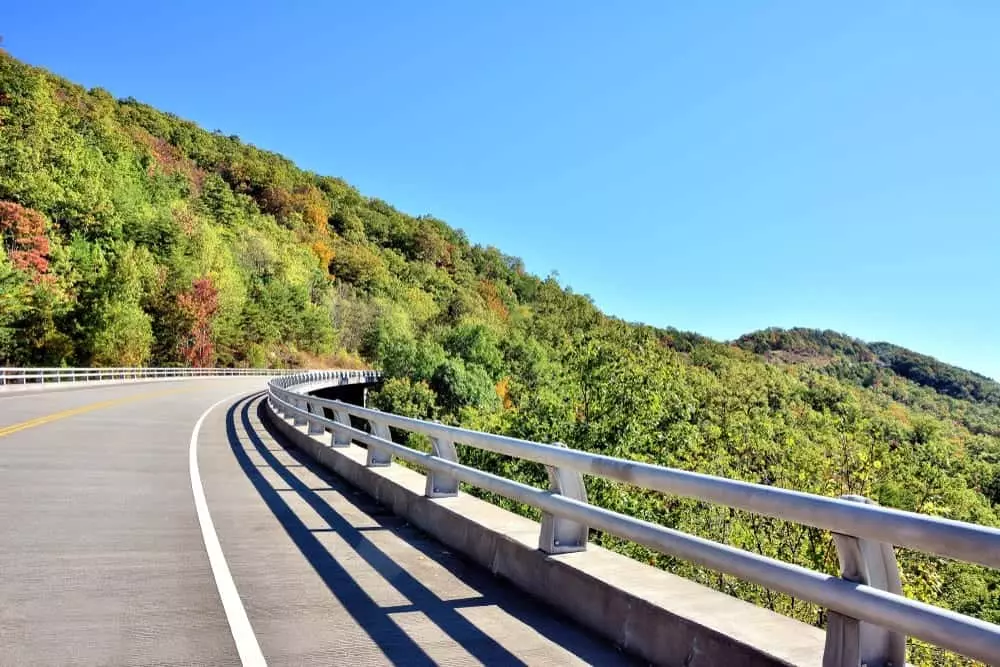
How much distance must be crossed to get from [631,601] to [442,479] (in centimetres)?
392

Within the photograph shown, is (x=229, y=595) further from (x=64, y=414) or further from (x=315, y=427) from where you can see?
(x=64, y=414)

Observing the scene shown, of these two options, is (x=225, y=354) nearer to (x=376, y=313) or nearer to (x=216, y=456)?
(x=376, y=313)

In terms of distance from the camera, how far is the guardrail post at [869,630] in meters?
3.10

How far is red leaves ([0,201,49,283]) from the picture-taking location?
5884 cm

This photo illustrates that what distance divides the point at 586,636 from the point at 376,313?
438ft

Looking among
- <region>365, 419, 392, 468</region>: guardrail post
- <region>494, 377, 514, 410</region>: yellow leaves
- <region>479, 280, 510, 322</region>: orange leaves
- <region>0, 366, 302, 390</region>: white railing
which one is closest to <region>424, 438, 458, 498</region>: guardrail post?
<region>365, 419, 392, 468</region>: guardrail post

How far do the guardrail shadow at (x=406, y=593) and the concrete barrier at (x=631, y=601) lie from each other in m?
0.12

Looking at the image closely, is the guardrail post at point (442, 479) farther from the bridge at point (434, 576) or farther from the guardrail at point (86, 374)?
the guardrail at point (86, 374)

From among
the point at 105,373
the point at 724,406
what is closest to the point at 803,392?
the point at 724,406

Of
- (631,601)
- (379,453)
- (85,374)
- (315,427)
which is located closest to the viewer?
(631,601)

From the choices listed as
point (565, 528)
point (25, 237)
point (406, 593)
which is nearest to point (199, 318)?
point (25, 237)

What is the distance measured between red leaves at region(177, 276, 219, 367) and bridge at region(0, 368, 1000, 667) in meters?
73.8

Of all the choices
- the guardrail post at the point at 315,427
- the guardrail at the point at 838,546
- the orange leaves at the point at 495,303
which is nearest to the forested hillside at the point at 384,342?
the orange leaves at the point at 495,303

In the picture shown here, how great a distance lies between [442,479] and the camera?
26.5 ft
